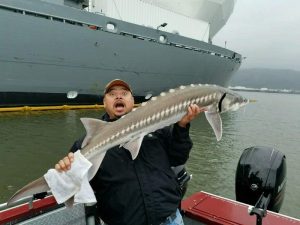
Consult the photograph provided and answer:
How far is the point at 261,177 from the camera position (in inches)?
137

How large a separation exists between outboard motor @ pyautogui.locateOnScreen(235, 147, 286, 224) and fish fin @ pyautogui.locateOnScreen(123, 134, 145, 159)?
5.18ft

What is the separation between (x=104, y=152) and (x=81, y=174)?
8.4 inches

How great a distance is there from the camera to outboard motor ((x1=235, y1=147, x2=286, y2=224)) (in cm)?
345

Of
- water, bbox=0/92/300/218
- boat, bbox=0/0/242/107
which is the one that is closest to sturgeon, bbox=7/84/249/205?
water, bbox=0/92/300/218

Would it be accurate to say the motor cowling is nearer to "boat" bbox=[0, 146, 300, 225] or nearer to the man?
"boat" bbox=[0, 146, 300, 225]

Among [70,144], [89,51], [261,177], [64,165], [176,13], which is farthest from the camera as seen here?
[176,13]

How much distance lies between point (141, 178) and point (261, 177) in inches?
62.7

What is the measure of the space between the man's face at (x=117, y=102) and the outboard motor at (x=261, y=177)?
1.56 m

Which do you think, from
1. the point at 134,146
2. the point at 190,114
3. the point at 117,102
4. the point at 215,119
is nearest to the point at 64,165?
Answer: the point at 134,146

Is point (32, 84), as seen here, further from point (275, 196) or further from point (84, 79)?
point (275, 196)

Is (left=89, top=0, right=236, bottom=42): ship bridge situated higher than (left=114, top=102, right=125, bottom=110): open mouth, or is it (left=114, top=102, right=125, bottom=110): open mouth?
(left=89, top=0, right=236, bottom=42): ship bridge

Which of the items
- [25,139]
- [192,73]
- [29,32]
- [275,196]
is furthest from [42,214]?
[192,73]

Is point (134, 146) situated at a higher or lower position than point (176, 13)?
lower

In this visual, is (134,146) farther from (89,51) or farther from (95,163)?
(89,51)
